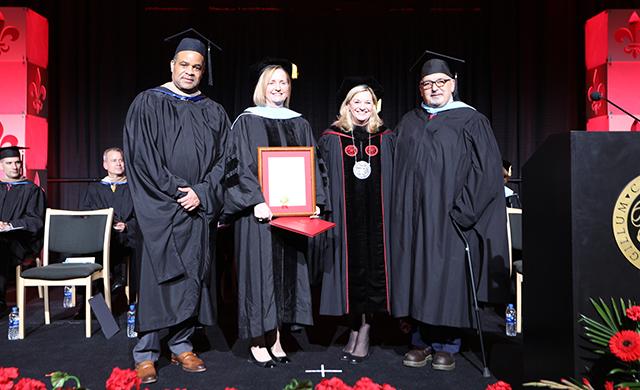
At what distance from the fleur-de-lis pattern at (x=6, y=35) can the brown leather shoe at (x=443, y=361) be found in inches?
241

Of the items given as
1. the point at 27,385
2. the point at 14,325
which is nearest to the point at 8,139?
the point at 14,325

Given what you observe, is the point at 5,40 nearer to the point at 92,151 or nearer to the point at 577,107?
the point at 92,151

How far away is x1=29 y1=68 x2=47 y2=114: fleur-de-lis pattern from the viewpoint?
6832mm

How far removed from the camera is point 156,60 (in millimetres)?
7473

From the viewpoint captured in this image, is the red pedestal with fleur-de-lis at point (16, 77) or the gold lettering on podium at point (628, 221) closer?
the gold lettering on podium at point (628, 221)

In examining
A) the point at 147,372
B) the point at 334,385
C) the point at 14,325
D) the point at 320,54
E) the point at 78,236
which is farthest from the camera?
the point at 320,54

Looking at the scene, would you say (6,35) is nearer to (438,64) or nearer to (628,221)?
(438,64)

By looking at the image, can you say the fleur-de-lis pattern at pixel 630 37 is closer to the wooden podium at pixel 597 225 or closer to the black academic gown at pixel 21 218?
the wooden podium at pixel 597 225

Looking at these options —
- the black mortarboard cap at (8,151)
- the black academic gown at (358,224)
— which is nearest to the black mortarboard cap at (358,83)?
the black academic gown at (358,224)

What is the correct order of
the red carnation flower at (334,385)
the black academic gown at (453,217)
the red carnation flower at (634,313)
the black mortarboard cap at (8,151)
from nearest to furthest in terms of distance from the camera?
the red carnation flower at (334,385)
the red carnation flower at (634,313)
the black academic gown at (453,217)
the black mortarboard cap at (8,151)

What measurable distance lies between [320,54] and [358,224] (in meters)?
4.46

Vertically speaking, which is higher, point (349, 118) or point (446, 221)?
point (349, 118)

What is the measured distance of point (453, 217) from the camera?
333 centimetres

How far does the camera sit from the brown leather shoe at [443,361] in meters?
3.35
